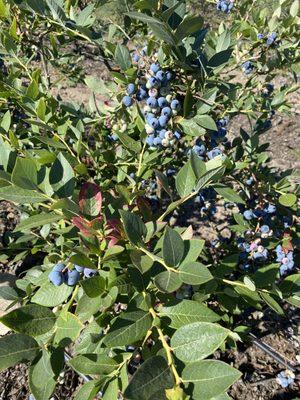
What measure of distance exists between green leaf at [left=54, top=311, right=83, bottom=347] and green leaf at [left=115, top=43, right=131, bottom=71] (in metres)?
0.68

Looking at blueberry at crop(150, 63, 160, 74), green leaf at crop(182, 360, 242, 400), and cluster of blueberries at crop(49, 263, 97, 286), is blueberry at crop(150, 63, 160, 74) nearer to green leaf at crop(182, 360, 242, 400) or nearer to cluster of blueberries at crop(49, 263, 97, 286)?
cluster of blueberries at crop(49, 263, 97, 286)

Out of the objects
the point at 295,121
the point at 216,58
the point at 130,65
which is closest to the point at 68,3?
the point at 130,65

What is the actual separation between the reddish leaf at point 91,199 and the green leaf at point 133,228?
0.41 ft

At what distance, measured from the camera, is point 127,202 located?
105cm

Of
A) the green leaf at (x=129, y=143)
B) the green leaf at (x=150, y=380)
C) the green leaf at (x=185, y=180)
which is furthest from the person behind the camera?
the green leaf at (x=129, y=143)

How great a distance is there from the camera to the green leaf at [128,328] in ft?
2.30

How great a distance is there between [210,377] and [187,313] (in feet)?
0.56

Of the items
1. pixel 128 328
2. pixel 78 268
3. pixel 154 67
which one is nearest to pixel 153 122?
pixel 154 67

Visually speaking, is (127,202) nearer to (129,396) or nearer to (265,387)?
(129,396)

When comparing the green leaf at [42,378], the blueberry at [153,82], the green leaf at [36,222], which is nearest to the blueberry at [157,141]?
the blueberry at [153,82]

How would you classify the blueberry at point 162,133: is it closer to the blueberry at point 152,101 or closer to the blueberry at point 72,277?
the blueberry at point 152,101

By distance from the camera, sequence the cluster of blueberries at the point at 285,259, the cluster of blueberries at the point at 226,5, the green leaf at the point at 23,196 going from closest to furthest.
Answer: the green leaf at the point at 23,196, the cluster of blueberries at the point at 285,259, the cluster of blueberries at the point at 226,5

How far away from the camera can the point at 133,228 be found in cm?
79

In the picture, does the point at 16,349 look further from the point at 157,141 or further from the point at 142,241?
the point at 157,141
